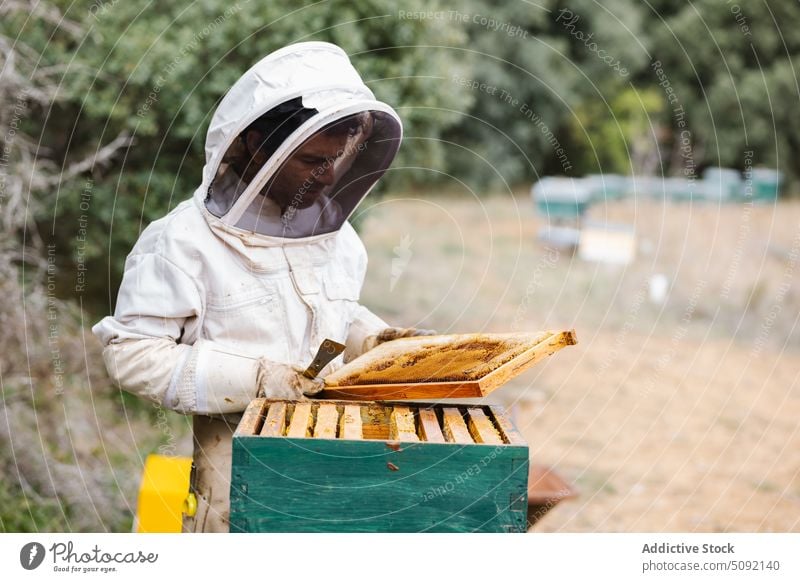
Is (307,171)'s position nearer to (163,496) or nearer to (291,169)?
(291,169)

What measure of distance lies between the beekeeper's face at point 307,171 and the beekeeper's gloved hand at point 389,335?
511 millimetres

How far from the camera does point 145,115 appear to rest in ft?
18.7

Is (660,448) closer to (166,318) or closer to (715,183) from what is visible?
(166,318)

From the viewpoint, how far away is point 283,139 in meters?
2.61

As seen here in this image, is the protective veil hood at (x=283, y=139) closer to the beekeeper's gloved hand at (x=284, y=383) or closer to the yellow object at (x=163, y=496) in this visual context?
the beekeeper's gloved hand at (x=284, y=383)

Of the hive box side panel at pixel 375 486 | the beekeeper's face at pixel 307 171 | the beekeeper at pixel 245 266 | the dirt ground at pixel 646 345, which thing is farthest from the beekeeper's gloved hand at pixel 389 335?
the dirt ground at pixel 646 345

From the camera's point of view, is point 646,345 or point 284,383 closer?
point 284,383

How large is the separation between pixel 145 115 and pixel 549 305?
6250mm

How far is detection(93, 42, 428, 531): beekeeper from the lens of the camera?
258 cm

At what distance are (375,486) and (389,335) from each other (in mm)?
840

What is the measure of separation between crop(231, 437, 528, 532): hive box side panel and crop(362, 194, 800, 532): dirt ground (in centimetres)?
177

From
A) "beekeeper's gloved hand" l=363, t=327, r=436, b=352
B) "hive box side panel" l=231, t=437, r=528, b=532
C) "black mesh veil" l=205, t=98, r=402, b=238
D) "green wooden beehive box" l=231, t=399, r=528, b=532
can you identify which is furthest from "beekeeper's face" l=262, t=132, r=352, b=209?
"hive box side panel" l=231, t=437, r=528, b=532

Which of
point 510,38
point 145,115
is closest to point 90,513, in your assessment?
point 145,115

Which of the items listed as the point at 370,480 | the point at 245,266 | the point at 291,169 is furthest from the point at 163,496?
the point at 291,169
